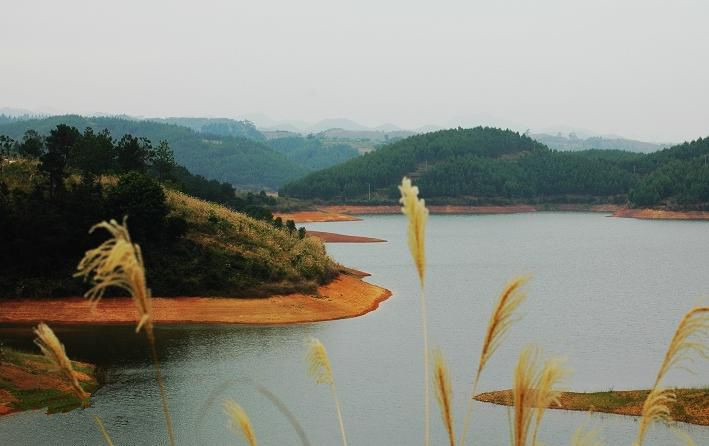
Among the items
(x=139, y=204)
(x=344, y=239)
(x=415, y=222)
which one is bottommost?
(x=344, y=239)

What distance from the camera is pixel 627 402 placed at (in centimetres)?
3741

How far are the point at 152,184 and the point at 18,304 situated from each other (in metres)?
13.6

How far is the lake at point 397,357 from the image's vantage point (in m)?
34.1

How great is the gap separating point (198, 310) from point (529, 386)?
59.1 m

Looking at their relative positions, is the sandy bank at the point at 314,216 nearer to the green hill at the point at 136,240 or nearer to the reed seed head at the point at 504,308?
the green hill at the point at 136,240

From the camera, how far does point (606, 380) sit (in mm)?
43406

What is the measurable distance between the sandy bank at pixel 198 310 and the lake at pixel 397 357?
2.21 metres

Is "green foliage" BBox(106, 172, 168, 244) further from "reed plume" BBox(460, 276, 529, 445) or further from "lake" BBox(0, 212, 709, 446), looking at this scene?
"reed plume" BBox(460, 276, 529, 445)

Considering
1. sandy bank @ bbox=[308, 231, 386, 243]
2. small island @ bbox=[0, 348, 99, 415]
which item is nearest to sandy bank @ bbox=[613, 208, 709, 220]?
sandy bank @ bbox=[308, 231, 386, 243]

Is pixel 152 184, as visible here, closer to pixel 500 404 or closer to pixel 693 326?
pixel 500 404

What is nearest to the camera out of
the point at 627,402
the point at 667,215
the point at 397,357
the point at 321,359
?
the point at 321,359

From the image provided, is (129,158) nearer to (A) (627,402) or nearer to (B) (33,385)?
(B) (33,385)

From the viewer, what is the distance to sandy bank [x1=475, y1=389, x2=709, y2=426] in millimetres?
35031

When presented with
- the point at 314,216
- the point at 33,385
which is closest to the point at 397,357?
the point at 33,385
